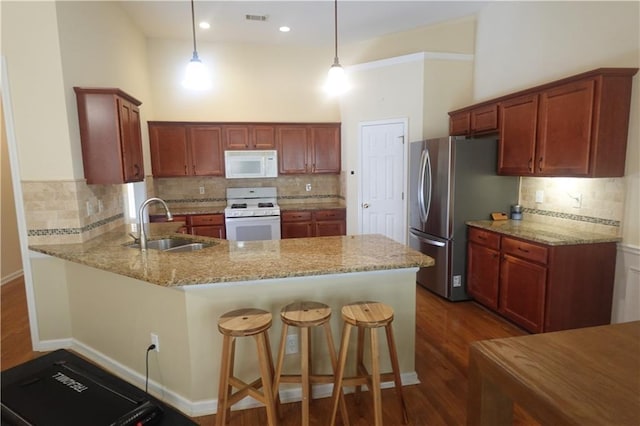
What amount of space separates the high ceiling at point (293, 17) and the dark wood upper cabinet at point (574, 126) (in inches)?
66.6

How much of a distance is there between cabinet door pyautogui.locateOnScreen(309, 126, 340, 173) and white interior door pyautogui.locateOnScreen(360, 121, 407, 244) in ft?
2.19

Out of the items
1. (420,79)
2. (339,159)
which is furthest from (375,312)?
(339,159)

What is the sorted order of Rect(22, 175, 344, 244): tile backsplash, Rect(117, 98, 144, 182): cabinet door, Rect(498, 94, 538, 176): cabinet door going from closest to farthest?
Rect(22, 175, 344, 244): tile backsplash < Rect(117, 98, 144, 182): cabinet door < Rect(498, 94, 538, 176): cabinet door

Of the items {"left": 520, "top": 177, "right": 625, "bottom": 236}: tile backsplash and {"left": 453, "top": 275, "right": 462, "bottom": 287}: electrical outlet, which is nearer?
{"left": 520, "top": 177, "right": 625, "bottom": 236}: tile backsplash

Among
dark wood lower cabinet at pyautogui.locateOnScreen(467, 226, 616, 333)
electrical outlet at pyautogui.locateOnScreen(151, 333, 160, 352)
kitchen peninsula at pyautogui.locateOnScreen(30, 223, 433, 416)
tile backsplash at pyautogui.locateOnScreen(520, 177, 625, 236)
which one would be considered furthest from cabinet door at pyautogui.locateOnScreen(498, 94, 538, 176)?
electrical outlet at pyautogui.locateOnScreen(151, 333, 160, 352)

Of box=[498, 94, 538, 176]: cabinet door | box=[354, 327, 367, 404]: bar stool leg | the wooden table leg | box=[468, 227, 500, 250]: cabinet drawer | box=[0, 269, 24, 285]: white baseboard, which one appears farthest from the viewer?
box=[0, 269, 24, 285]: white baseboard

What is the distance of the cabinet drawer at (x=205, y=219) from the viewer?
4.85 metres

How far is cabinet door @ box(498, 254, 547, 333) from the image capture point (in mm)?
2842

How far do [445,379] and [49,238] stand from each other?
10.5ft

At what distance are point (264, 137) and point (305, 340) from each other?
3975 millimetres

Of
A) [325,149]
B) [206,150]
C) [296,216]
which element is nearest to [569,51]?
[325,149]

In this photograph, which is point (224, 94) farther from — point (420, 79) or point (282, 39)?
point (420, 79)

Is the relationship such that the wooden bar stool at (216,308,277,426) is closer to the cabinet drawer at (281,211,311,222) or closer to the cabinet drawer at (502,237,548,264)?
the cabinet drawer at (502,237,548,264)

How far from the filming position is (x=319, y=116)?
561 cm
